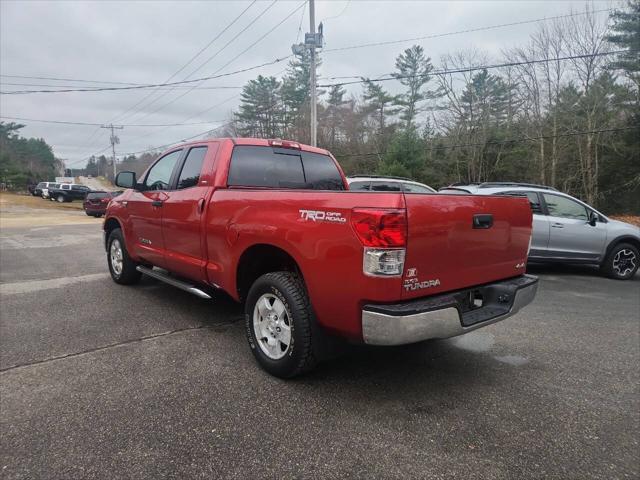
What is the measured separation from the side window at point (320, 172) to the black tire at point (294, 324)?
1671mm

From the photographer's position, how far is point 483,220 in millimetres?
3000

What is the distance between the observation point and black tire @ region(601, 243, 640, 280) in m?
7.80

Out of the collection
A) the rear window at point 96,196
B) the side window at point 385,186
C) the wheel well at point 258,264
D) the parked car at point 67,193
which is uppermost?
the parked car at point 67,193

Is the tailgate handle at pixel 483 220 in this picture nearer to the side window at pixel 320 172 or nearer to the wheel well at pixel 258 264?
the wheel well at pixel 258 264

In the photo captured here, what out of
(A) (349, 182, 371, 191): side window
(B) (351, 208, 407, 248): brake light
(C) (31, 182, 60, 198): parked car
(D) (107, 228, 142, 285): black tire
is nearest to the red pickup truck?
(B) (351, 208, 407, 248): brake light

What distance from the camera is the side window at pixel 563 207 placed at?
311 inches

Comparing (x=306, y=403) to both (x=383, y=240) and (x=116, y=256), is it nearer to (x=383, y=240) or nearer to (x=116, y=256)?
(x=383, y=240)

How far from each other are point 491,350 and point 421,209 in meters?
2.12

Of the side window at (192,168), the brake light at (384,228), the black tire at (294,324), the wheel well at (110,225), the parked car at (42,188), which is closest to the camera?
the brake light at (384,228)

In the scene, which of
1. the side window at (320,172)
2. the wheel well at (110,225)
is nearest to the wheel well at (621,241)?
the side window at (320,172)

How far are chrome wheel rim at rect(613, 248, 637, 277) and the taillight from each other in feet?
24.1

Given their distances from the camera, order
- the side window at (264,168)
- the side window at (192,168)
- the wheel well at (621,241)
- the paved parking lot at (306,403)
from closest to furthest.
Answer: the paved parking lot at (306,403)
the side window at (264,168)
the side window at (192,168)
the wheel well at (621,241)

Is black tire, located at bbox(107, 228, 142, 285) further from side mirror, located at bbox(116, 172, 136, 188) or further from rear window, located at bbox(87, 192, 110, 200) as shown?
rear window, located at bbox(87, 192, 110, 200)

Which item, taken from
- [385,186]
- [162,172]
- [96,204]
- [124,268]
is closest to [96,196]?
[96,204]
